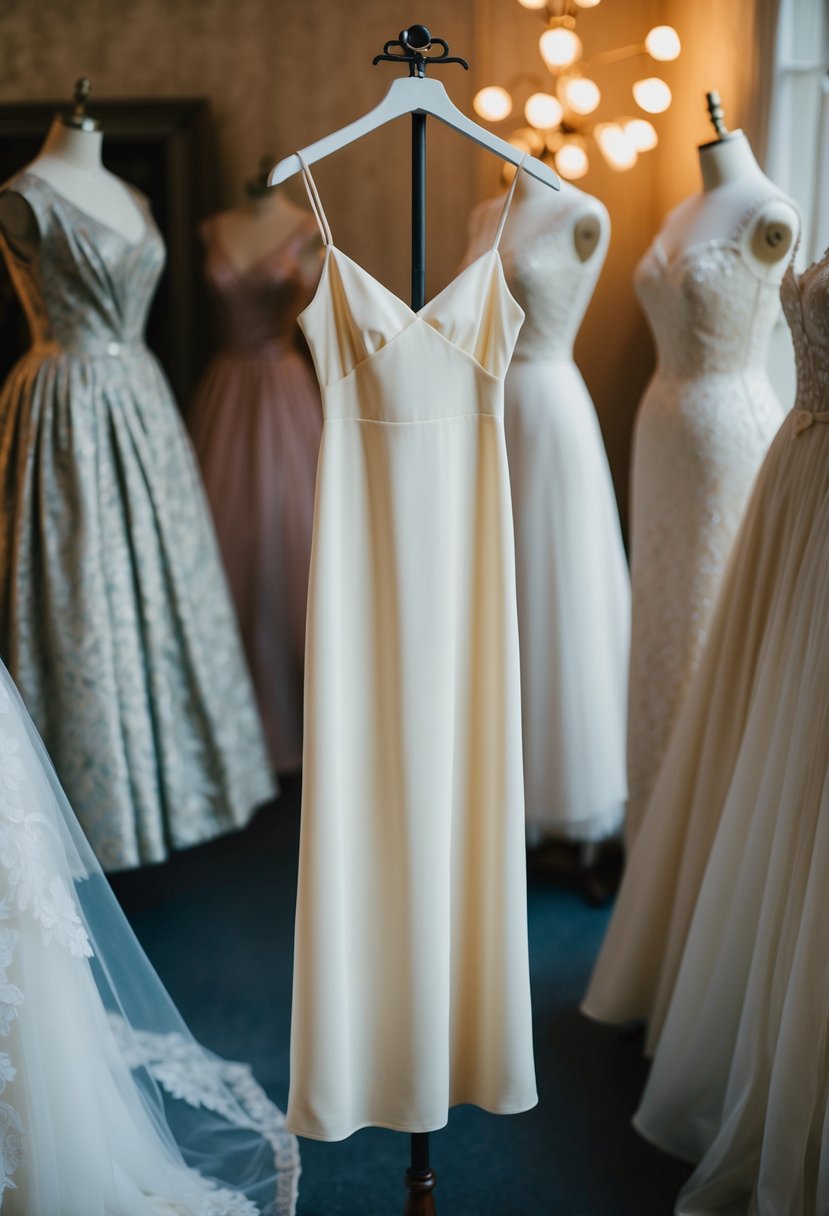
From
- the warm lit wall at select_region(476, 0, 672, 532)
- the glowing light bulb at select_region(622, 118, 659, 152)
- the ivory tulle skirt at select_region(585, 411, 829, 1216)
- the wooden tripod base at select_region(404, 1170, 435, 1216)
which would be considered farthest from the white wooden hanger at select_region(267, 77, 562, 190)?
the warm lit wall at select_region(476, 0, 672, 532)

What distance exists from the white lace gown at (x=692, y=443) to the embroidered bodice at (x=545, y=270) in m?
0.25

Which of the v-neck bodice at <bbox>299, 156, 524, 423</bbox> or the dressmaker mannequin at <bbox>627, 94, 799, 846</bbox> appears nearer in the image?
the v-neck bodice at <bbox>299, 156, 524, 423</bbox>

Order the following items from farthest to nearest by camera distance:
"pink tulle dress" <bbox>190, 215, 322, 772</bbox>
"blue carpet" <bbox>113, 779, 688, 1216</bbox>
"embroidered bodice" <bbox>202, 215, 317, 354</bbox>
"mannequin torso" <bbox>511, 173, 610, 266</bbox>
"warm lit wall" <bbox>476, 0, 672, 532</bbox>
Result: "pink tulle dress" <bbox>190, 215, 322, 772</bbox> < "embroidered bodice" <bbox>202, 215, 317, 354</bbox> < "warm lit wall" <bbox>476, 0, 672, 532</bbox> < "mannequin torso" <bbox>511, 173, 610, 266</bbox> < "blue carpet" <bbox>113, 779, 688, 1216</bbox>

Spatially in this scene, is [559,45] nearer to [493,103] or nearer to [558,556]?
[493,103]

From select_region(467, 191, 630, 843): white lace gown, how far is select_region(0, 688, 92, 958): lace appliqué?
4.56 ft

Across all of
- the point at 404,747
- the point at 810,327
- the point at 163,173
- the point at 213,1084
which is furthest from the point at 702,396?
the point at 163,173

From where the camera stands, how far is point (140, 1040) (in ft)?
6.68

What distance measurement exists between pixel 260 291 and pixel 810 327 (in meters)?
1.96

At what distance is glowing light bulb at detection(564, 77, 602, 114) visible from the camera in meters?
2.86

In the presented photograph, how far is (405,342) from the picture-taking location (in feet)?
4.76

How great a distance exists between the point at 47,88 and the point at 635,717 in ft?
8.64

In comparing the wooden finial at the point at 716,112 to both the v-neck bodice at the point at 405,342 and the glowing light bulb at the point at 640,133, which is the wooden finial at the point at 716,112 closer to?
the glowing light bulb at the point at 640,133

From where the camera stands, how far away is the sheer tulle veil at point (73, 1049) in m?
1.49

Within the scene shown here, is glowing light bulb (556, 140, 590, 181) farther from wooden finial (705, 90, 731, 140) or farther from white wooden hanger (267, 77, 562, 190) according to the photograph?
white wooden hanger (267, 77, 562, 190)
